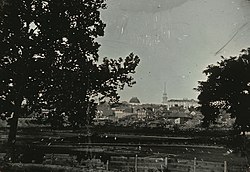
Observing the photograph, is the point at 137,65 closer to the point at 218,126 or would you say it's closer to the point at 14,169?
the point at 218,126

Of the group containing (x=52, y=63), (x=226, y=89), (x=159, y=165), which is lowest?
(x=159, y=165)

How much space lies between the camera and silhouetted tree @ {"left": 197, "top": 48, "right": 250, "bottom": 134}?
41.1 ft

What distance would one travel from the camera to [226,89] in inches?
523

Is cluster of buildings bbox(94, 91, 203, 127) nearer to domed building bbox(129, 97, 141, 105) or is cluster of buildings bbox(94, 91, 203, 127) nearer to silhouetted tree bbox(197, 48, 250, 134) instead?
domed building bbox(129, 97, 141, 105)

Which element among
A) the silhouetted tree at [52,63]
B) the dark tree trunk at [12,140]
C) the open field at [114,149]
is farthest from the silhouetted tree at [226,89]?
the dark tree trunk at [12,140]

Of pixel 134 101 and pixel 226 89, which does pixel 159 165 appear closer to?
pixel 134 101

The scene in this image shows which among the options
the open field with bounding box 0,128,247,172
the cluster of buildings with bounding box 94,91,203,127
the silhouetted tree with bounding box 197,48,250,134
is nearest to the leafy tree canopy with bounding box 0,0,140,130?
the open field with bounding box 0,128,247,172

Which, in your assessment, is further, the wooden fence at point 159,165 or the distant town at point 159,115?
the wooden fence at point 159,165

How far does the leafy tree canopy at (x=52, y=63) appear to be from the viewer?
1823 centimetres

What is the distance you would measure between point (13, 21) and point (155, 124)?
857 cm

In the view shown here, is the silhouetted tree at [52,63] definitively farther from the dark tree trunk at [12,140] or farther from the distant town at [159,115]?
the distant town at [159,115]

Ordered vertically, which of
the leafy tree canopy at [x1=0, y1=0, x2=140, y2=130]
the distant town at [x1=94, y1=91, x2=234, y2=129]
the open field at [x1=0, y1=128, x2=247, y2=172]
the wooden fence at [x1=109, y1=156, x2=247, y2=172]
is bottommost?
the wooden fence at [x1=109, y1=156, x2=247, y2=172]

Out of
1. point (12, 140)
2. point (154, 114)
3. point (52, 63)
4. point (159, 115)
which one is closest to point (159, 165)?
point (159, 115)

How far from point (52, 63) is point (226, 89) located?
8892 millimetres
